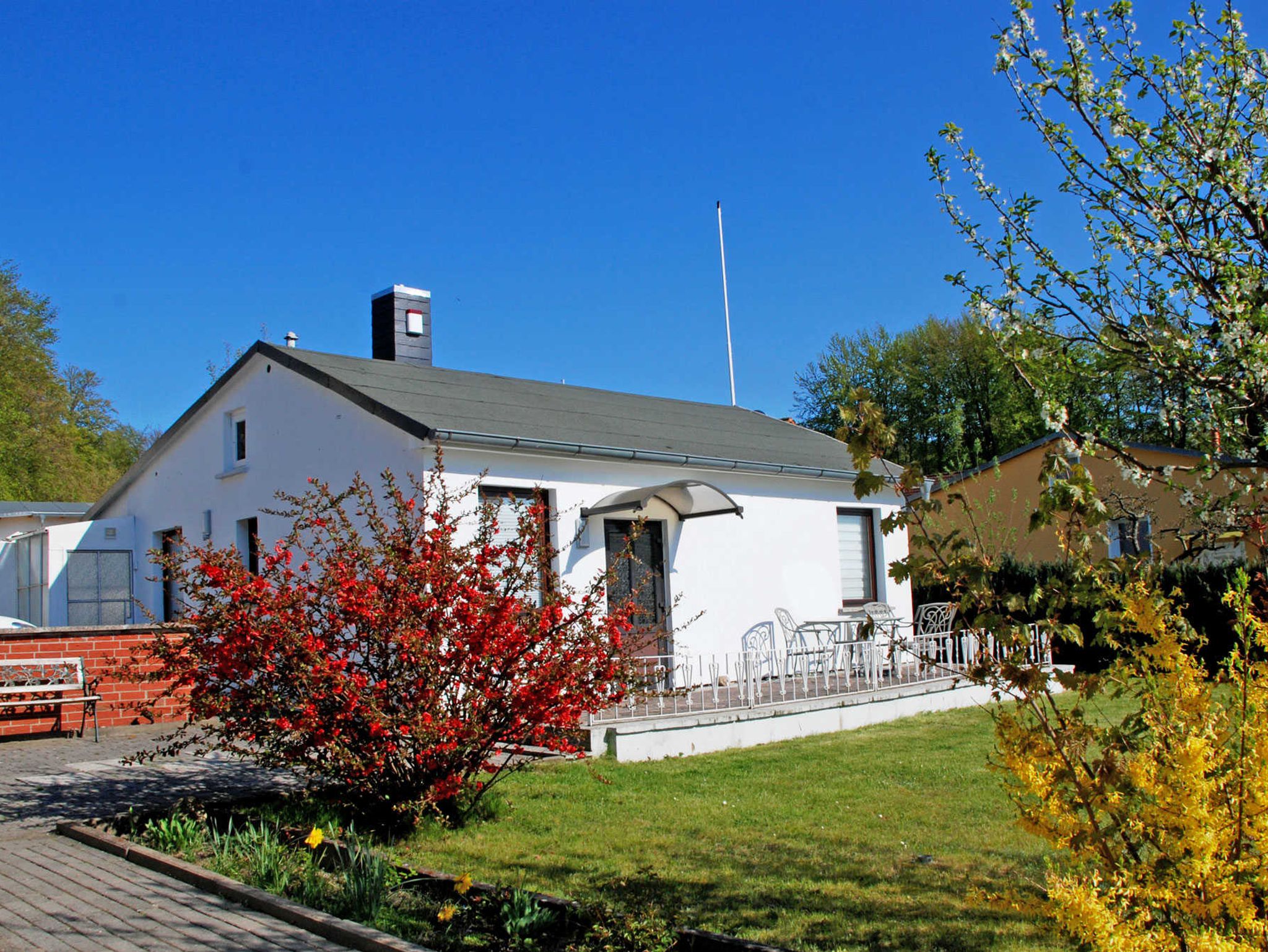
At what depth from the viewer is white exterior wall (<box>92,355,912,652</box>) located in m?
12.7

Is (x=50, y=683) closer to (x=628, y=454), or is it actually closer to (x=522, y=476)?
(x=522, y=476)

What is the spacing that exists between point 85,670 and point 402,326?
6.75 metres

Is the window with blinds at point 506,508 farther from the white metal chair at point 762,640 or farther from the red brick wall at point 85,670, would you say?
the red brick wall at point 85,670

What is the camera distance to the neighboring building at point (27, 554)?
16797 mm

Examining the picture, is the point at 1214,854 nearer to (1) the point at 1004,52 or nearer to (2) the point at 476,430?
(1) the point at 1004,52

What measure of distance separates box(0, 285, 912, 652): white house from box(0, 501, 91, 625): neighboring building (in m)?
0.35

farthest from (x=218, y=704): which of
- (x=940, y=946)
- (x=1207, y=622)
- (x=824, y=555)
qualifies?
(x=1207, y=622)

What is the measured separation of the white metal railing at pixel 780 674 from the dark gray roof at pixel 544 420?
8.44ft

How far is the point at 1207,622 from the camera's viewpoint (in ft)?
60.2

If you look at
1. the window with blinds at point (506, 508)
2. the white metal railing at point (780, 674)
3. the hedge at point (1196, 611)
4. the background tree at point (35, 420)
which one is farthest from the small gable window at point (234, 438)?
the background tree at point (35, 420)

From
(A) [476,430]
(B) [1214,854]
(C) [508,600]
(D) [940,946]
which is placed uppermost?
(A) [476,430]

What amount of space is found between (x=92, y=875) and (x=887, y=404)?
133 feet

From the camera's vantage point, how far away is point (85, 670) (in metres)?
12.2

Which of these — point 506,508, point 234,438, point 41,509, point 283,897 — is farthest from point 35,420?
point 283,897
